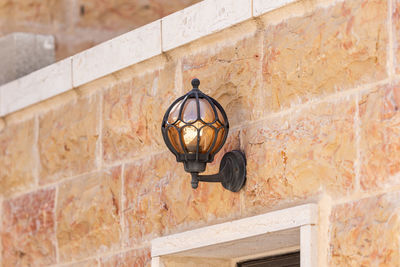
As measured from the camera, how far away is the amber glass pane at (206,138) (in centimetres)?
512

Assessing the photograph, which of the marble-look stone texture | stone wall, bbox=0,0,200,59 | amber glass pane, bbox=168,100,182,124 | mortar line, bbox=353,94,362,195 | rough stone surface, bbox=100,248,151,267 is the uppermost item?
stone wall, bbox=0,0,200,59

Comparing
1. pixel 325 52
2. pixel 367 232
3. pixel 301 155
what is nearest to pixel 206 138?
pixel 301 155

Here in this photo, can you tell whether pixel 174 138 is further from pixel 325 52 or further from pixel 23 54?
pixel 23 54

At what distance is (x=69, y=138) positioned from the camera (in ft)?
20.9

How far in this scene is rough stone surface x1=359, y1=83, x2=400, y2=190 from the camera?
4.64 meters

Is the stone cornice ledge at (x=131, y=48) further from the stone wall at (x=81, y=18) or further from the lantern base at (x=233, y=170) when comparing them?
the stone wall at (x=81, y=18)

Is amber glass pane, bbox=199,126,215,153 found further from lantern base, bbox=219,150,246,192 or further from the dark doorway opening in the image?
the dark doorway opening

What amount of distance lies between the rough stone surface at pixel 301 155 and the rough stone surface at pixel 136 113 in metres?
0.64

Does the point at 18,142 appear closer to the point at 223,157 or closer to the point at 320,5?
the point at 223,157

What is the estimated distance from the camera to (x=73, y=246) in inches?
245

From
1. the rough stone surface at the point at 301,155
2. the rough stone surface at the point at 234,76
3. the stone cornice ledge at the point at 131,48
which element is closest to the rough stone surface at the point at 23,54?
the stone cornice ledge at the point at 131,48

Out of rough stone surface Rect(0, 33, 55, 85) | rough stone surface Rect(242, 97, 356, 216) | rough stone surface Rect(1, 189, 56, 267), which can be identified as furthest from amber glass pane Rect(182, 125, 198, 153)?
rough stone surface Rect(0, 33, 55, 85)

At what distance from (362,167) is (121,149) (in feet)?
5.38

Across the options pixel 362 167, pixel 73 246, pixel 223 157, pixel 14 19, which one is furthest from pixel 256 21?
pixel 14 19
